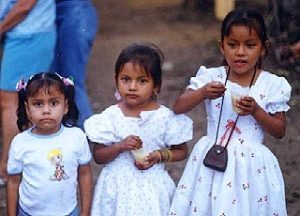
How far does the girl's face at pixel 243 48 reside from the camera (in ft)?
13.1

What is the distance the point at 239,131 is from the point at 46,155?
2.89ft

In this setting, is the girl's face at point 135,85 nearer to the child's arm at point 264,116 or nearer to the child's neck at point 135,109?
the child's neck at point 135,109

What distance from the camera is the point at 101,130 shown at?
4062mm

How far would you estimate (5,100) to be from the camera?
16.6 feet

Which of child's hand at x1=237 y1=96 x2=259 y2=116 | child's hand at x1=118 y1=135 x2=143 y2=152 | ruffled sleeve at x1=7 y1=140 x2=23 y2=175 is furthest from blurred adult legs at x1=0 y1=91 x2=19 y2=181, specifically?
child's hand at x1=237 y1=96 x2=259 y2=116

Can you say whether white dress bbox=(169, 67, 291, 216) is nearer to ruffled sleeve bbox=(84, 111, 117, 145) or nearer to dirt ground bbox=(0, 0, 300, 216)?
ruffled sleeve bbox=(84, 111, 117, 145)

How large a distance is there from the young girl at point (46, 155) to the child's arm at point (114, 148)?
6cm

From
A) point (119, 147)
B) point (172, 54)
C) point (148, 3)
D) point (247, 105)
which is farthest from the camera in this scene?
point (148, 3)

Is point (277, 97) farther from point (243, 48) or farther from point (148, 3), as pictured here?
point (148, 3)

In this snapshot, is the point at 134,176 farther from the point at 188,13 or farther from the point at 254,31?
the point at 188,13

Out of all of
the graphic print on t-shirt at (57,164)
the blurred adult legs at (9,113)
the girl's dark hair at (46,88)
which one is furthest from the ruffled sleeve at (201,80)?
the blurred adult legs at (9,113)

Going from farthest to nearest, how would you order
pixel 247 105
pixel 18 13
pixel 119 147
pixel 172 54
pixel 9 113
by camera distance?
1. pixel 172 54
2. pixel 9 113
3. pixel 18 13
4. pixel 119 147
5. pixel 247 105

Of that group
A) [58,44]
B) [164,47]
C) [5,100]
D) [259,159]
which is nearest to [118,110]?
[259,159]

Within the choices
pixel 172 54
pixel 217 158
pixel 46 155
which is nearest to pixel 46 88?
pixel 46 155
